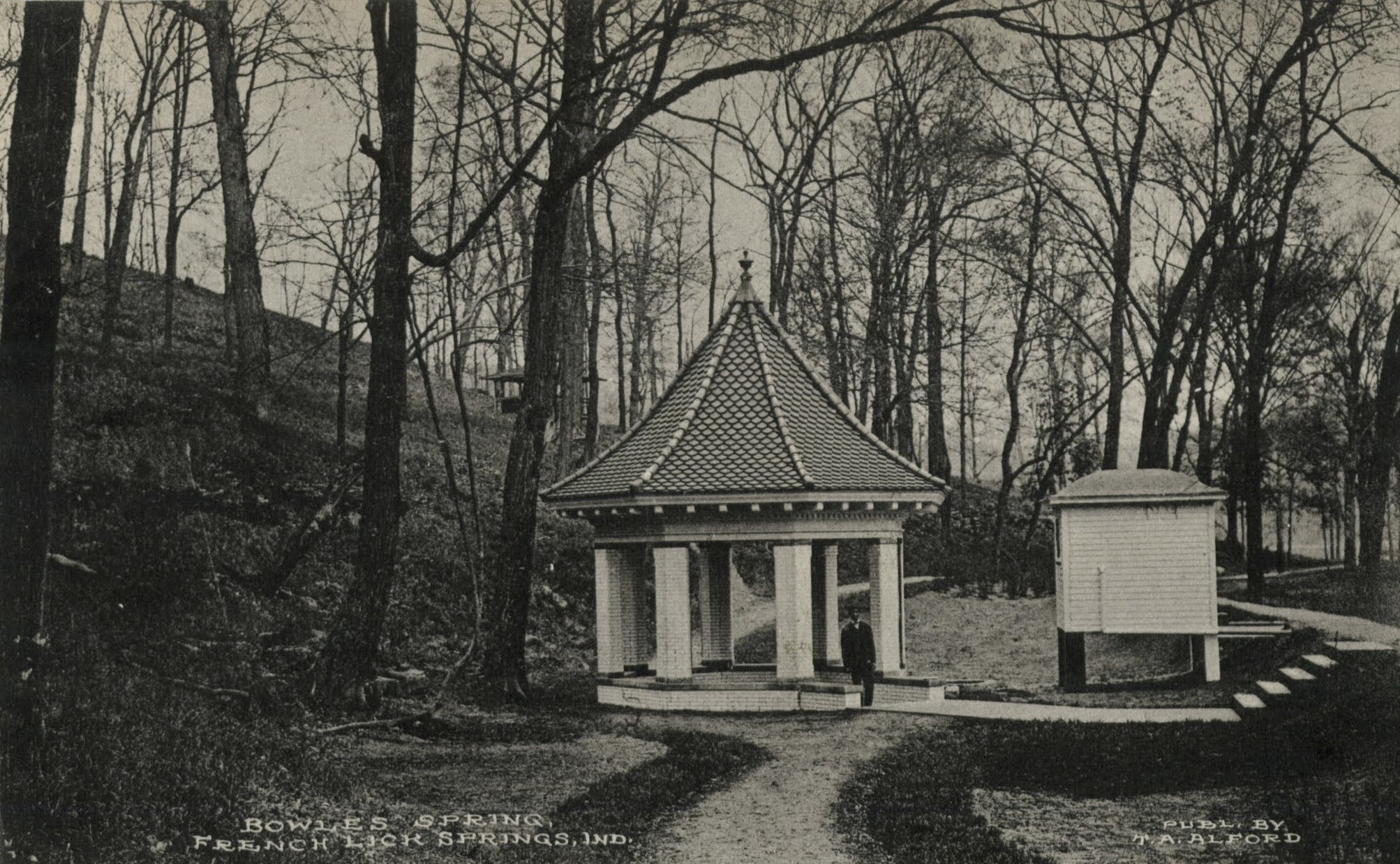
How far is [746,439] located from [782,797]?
6.59 meters

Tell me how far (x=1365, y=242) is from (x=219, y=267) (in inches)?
1156

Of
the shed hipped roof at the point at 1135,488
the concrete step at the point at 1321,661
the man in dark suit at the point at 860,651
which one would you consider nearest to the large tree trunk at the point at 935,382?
the shed hipped roof at the point at 1135,488

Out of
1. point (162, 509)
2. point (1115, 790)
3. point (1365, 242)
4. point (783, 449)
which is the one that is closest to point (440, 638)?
point (162, 509)

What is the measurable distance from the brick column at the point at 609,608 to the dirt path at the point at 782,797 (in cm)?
205

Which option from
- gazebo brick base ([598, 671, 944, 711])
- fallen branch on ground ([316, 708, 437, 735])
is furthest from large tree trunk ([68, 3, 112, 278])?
gazebo brick base ([598, 671, 944, 711])

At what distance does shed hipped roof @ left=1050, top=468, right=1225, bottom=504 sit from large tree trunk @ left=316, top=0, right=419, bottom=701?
10656mm

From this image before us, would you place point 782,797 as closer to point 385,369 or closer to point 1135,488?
point 385,369

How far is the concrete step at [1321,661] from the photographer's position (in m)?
15.3

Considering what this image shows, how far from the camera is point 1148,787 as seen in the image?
11.4m

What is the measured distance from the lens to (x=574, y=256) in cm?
2794

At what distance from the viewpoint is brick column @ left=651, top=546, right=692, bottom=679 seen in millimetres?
16688

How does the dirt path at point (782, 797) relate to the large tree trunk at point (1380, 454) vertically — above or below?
below

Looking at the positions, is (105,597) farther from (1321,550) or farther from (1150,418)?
(1321,550)

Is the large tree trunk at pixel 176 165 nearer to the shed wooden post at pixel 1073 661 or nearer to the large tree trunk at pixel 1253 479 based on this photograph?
the shed wooden post at pixel 1073 661
